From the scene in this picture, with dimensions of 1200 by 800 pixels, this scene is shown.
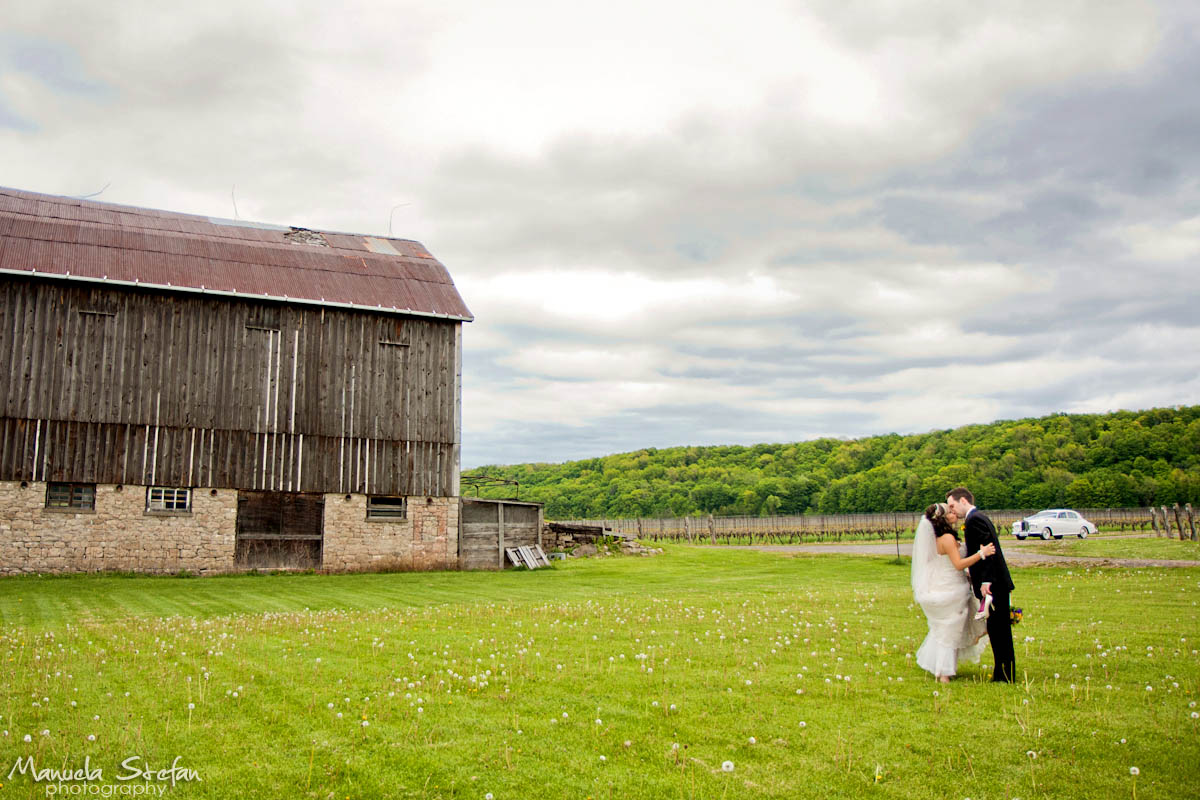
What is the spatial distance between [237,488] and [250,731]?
24.9 metres

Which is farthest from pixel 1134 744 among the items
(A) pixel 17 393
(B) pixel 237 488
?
(A) pixel 17 393

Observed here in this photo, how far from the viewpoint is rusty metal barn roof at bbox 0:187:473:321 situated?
29469mm

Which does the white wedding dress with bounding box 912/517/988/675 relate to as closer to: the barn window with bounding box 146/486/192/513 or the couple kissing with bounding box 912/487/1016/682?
the couple kissing with bounding box 912/487/1016/682

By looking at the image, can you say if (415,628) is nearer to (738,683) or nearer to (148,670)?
(148,670)

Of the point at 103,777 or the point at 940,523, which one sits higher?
the point at 940,523

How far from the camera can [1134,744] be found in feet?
22.0

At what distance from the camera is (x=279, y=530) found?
30625 millimetres

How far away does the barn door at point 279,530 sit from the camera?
3012 centimetres

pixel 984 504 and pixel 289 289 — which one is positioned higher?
pixel 289 289

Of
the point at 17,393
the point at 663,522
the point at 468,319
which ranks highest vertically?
the point at 468,319

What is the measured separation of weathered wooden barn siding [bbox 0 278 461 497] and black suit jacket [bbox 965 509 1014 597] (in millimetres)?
25910

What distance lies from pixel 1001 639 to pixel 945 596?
751mm

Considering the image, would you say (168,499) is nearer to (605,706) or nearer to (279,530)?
(279,530)

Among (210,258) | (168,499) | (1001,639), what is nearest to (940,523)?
(1001,639)
